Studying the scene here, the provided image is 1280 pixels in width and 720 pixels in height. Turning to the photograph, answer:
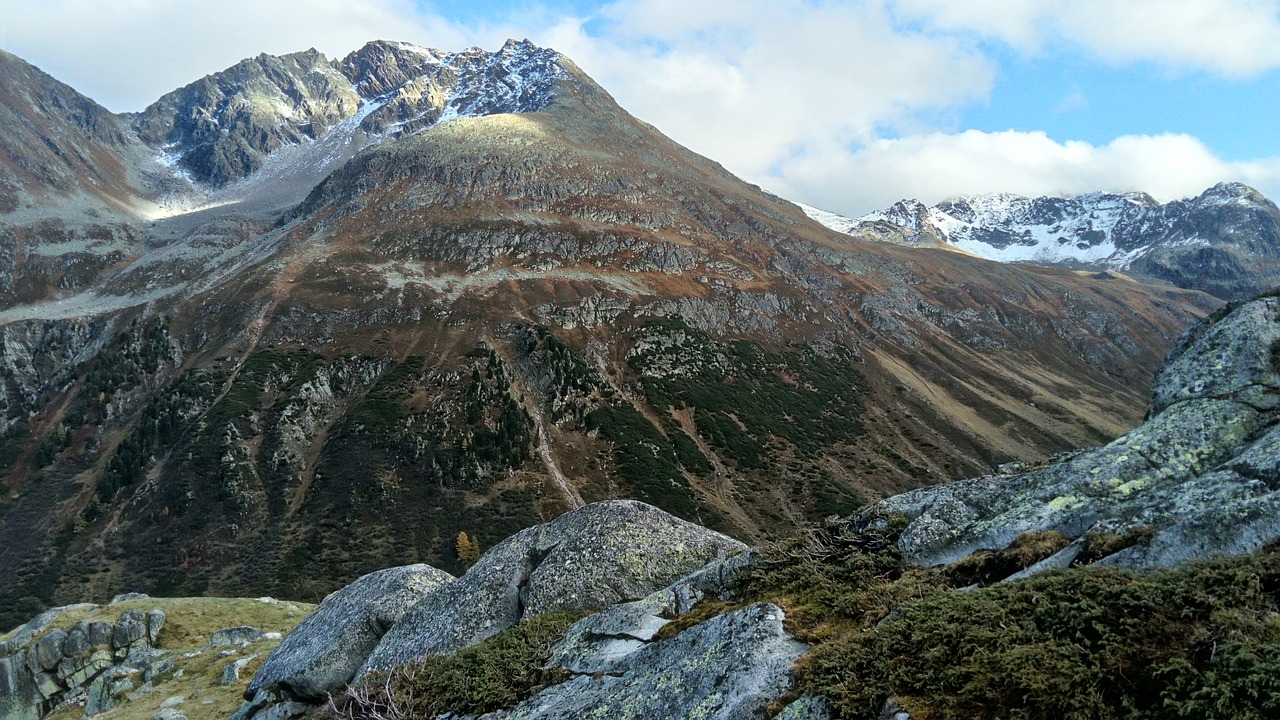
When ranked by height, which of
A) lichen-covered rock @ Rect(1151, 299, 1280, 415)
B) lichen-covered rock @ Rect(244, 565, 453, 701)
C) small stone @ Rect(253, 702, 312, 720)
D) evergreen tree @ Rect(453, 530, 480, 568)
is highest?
lichen-covered rock @ Rect(1151, 299, 1280, 415)

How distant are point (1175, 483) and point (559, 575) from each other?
13.2 meters

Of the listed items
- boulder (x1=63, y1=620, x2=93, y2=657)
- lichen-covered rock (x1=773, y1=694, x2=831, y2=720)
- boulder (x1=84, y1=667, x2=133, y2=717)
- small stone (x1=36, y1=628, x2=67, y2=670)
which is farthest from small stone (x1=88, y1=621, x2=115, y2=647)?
lichen-covered rock (x1=773, y1=694, x2=831, y2=720)

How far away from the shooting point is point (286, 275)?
13338 centimetres

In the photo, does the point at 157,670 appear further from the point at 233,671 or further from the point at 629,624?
the point at 629,624

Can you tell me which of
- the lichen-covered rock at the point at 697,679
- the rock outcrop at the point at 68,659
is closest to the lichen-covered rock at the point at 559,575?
the lichen-covered rock at the point at 697,679

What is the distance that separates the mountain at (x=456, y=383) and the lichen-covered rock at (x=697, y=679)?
73.2m

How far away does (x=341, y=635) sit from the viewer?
57.9ft

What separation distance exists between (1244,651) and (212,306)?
153825 millimetres

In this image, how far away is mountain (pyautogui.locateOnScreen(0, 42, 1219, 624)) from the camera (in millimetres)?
83562

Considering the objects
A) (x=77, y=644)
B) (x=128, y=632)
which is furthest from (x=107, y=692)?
(x=77, y=644)

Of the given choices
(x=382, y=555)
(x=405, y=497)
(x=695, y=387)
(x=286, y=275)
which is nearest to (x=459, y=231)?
(x=286, y=275)

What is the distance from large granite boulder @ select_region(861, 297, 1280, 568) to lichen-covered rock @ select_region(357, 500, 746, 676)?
5.70 m

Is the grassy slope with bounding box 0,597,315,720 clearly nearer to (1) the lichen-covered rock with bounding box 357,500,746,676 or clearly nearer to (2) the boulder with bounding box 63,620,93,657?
(2) the boulder with bounding box 63,620,93,657

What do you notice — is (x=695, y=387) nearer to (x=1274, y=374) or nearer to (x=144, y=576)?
(x=144, y=576)
